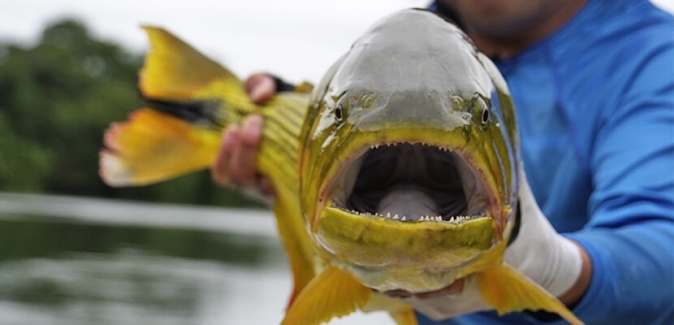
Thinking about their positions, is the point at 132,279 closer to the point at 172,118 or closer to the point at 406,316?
the point at 172,118

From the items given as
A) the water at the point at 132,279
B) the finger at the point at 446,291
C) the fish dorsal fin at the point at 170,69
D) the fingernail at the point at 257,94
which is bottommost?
the water at the point at 132,279

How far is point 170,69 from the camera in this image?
3.66 meters

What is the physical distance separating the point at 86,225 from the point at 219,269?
46.4ft

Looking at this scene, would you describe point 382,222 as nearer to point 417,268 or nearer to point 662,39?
point 417,268

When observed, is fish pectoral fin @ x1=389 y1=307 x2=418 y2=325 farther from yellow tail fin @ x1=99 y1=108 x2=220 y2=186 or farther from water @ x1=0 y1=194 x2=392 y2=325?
water @ x1=0 y1=194 x2=392 y2=325

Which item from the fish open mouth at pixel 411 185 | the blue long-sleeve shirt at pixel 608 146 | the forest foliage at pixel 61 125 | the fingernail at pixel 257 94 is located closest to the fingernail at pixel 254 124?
the fingernail at pixel 257 94

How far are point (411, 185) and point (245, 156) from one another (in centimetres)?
165

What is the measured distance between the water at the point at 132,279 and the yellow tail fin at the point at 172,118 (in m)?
8.13

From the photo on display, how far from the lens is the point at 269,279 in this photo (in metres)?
18.7

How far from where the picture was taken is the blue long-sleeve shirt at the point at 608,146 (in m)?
2.13

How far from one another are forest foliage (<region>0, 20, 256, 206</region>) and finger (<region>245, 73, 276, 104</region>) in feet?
154

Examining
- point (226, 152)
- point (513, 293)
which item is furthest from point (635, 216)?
point (226, 152)

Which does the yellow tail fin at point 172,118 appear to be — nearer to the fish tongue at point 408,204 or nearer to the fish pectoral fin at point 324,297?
the fish pectoral fin at point 324,297

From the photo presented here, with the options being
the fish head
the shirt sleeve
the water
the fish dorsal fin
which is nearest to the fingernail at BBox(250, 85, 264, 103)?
the fish dorsal fin
